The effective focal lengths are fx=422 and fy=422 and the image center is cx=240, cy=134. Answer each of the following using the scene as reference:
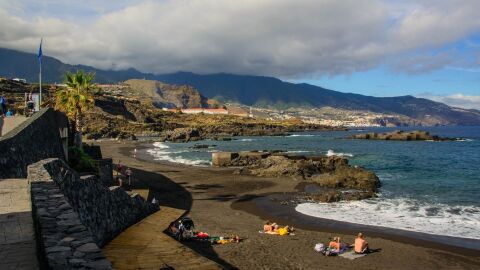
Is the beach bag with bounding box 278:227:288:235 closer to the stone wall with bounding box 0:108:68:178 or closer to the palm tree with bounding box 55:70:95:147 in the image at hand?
the stone wall with bounding box 0:108:68:178

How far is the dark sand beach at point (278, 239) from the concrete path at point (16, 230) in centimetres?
755

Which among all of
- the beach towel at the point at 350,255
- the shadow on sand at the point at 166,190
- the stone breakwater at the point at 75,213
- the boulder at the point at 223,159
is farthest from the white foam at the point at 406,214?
the boulder at the point at 223,159

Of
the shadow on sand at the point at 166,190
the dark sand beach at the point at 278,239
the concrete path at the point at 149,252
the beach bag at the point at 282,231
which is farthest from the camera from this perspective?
the shadow on sand at the point at 166,190

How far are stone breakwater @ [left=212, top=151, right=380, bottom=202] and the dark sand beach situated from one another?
4.22 meters

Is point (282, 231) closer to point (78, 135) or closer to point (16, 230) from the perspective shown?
point (16, 230)

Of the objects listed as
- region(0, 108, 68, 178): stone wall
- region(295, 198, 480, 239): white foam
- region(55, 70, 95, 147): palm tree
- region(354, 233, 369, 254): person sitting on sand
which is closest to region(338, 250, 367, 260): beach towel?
region(354, 233, 369, 254): person sitting on sand

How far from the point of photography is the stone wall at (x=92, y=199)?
12.6 m

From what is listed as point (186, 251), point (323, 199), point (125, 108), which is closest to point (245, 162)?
point (323, 199)

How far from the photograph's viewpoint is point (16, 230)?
38.0 feet

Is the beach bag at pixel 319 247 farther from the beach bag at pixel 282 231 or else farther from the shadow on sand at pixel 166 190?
the shadow on sand at pixel 166 190

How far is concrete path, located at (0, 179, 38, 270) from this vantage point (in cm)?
933

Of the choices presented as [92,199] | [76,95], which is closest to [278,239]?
[92,199]

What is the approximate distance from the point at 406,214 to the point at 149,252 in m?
18.9

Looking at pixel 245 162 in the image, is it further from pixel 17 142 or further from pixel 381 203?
pixel 17 142
